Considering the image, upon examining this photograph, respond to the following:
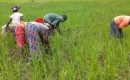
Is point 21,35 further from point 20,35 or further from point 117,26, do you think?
point 117,26

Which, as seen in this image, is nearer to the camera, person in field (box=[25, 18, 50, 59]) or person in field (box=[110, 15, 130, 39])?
person in field (box=[25, 18, 50, 59])

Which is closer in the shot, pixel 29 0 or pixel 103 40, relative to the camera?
pixel 103 40

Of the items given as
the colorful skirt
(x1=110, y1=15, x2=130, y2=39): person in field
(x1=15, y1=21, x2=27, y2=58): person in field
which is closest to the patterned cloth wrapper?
(x1=15, y1=21, x2=27, y2=58): person in field

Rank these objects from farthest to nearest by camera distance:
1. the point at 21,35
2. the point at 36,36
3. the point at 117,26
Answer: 1. the point at 117,26
2. the point at 21,35
3. the point at 36,36

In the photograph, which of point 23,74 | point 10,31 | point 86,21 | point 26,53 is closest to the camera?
point 23,74

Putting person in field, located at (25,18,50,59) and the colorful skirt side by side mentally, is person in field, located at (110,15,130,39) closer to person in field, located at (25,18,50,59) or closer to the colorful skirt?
person in field, located at (25,18,50,59)

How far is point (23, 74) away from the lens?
5035 mm

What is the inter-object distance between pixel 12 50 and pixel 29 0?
15.6m

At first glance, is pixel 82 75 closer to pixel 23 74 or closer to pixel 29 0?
pixel 23 74

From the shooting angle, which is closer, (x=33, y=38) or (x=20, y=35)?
(x=33, y=38)

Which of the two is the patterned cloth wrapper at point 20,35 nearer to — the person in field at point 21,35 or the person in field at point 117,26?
the person in field at point 21,35

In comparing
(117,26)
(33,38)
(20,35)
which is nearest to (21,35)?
(20,35)

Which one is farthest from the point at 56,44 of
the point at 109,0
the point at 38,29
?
the point at 109,0

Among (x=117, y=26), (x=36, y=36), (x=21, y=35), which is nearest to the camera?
(x=36, y=36)
